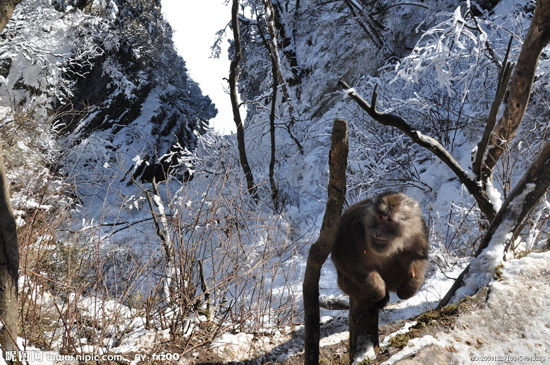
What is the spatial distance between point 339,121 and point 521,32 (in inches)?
212

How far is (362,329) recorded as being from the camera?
259 centimetres

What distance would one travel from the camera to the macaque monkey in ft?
8.45

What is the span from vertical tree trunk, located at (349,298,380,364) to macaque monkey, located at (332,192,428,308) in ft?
0.20

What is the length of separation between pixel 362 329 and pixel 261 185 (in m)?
6.74

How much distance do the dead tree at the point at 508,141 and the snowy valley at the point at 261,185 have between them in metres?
0.10

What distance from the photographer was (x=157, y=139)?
1680 cm

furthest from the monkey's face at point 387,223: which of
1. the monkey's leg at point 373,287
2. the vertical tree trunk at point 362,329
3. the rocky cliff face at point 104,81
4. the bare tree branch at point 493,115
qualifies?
the rocky cliff face at point 104,81

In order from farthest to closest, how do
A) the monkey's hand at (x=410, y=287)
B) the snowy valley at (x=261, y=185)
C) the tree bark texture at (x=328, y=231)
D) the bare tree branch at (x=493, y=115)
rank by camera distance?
1. the bare tree branch at (x=493, y=115)
2. the snowy valley at (x=261, y=185)
3. the monkey's hand at (x=410, y=287)
4. the tree bark texture at (x=328, y=231)

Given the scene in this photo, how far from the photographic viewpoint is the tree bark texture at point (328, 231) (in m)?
1.97

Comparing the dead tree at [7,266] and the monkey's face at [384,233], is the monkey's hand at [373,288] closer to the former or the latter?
the monkey's face at [384,233]

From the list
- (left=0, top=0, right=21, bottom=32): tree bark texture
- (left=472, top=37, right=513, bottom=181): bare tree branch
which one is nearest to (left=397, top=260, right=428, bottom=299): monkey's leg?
(left=472, top=37, right=513, bottom=181): bare tree branch

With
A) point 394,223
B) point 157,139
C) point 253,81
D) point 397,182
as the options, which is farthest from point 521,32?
point 157,139

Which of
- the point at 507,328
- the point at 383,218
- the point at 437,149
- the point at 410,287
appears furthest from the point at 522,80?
the point at 507,328

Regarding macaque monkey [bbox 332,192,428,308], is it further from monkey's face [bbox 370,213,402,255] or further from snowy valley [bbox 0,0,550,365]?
snowy valley [bbox 0,0,550,365]
